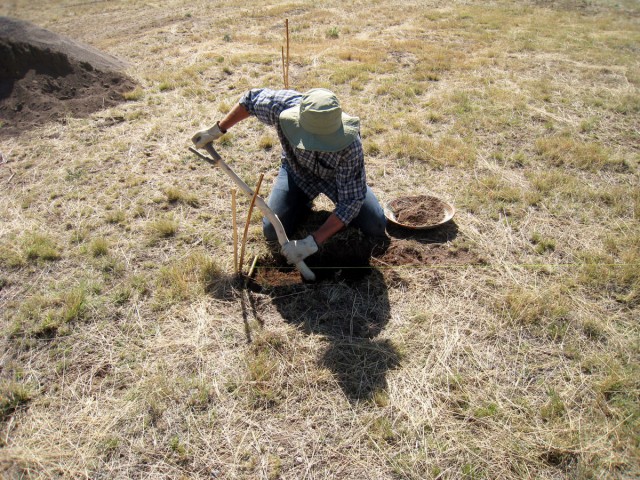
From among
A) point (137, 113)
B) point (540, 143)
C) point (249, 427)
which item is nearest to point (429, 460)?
point (249, 427)

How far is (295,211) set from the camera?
3.73m

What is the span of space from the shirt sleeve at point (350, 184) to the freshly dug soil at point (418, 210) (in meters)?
0.89

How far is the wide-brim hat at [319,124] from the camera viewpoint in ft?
8.95

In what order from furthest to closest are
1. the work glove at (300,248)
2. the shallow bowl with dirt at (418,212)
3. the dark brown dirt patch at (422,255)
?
the shallow bowl with dirt at (418,212), the dark brown dirt patch at (422,255), the work glove at (300,248)

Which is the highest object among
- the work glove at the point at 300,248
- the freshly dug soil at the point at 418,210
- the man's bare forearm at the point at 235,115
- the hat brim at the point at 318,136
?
the hat brim at the point at 318,136

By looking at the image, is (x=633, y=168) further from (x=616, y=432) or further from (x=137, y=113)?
(x=137, y=113)

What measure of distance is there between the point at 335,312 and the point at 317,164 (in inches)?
45.2

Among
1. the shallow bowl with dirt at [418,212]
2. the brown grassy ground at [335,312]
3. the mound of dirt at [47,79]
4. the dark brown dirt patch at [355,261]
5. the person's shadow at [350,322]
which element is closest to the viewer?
the brown grassy ground at [335,312]

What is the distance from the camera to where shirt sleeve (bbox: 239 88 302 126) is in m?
3.31

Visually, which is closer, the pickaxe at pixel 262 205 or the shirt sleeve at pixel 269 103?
the pickaxe at pixel 262 205

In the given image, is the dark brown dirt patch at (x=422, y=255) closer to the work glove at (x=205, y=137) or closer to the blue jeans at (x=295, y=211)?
the blue jeans at (x=295, y=211)

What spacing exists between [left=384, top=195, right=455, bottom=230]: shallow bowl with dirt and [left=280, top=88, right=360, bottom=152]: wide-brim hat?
115cm

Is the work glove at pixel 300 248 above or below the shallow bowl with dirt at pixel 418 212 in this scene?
above

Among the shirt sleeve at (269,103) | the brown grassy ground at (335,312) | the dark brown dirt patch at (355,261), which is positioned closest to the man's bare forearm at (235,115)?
the shirt sleeve at (269,103)
